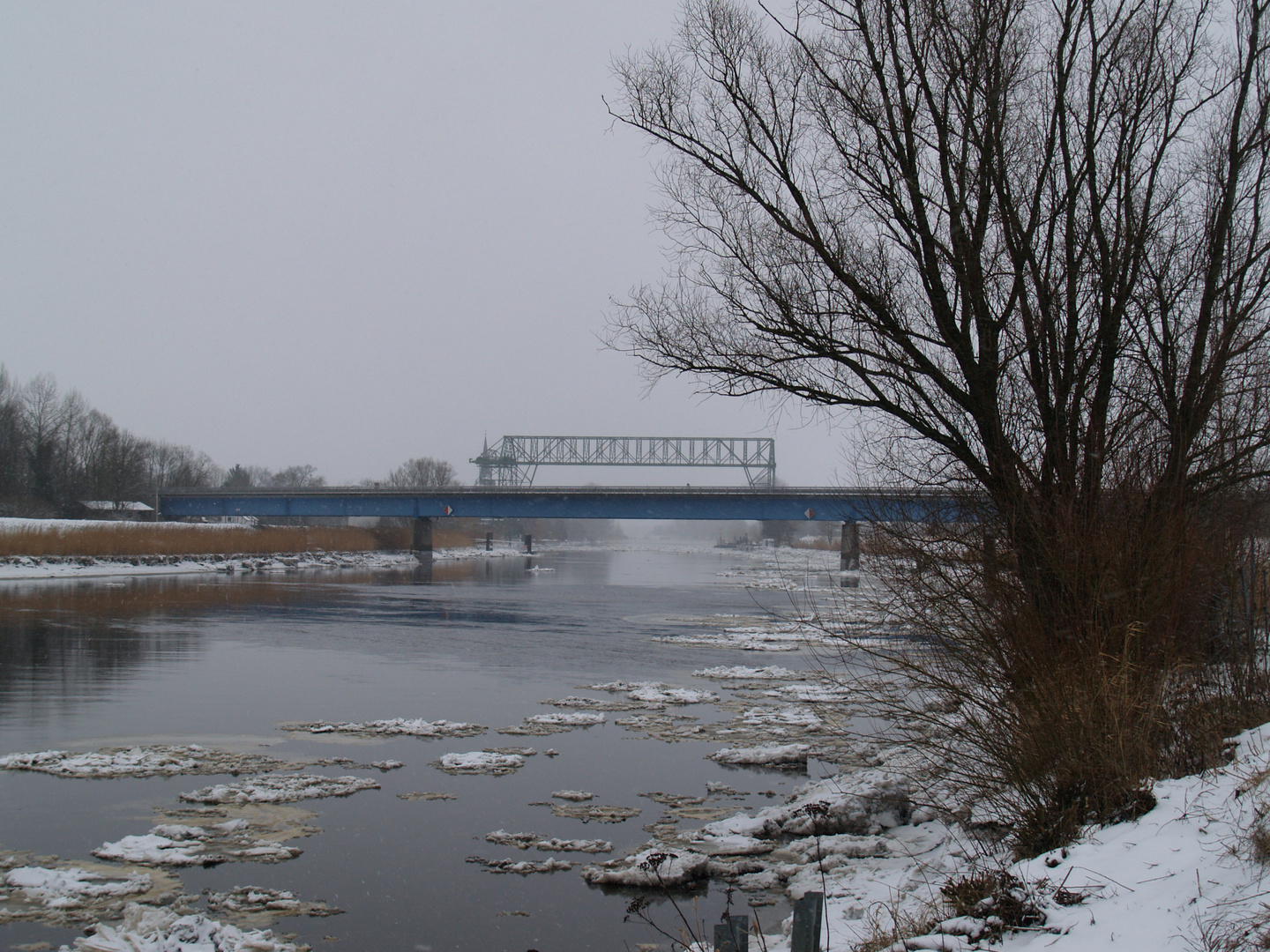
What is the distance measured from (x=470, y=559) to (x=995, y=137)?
9708cm

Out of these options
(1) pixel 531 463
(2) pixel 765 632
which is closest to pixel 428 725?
(2) pixel 765 632

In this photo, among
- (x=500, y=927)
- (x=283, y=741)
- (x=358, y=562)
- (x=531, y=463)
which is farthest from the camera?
(x=531, y=463)

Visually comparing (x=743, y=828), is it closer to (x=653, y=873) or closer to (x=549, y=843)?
(x=653, y=873)

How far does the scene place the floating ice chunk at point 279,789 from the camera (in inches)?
452

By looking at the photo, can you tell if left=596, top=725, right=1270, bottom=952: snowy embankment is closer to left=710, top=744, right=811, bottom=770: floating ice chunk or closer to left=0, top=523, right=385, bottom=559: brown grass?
left=710, top=744, right=811, bottom=770: floating ice chunk

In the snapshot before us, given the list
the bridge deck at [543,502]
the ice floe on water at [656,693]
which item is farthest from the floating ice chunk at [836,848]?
the bridge deck at [543,502]

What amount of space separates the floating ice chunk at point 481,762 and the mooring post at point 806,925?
8.12 meters

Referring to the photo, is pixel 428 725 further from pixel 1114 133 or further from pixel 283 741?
pixel 1114 133

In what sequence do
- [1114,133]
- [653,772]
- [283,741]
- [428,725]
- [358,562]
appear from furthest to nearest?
[358,562] < [428,725] < [283,741] < [653,772] < [1114,133]

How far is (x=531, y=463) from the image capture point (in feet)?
479

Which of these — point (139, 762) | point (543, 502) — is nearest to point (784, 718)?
point (139, 762)

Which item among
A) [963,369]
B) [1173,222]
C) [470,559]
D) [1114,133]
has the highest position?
[1114,133]

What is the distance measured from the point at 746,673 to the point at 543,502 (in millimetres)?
58059

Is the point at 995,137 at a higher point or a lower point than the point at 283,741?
higher
